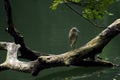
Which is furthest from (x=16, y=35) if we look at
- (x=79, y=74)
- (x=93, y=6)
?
(x=93, y=6)

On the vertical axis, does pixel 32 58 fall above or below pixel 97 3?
below

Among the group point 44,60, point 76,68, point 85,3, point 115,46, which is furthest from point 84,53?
point 115,46

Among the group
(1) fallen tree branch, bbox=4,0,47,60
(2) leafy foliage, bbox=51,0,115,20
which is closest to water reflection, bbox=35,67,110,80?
(1) fallen tree branch, bbox=4,0,47,60

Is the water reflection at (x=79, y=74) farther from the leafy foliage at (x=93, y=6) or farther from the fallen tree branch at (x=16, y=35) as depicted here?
the leafy foliage at (x=93, y=6)

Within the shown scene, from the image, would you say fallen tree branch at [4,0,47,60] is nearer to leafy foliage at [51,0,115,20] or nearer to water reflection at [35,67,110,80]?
water reflection at [35,67,110,80]

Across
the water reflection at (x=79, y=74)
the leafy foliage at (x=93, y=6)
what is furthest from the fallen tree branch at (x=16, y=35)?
the leafy foliage at (x=93, y=6)

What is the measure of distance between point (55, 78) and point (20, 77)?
1297mm

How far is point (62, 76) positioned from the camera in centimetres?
1386

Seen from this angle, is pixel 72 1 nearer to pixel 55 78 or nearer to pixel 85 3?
pixel 85 3

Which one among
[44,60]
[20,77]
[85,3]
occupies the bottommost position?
[20,77]

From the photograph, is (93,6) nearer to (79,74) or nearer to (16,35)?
(79,74)

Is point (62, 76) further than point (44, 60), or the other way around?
point (62, 76)

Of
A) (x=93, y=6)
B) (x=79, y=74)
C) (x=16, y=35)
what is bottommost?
(x=79, y=74)

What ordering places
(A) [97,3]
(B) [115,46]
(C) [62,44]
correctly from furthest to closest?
1. (C) [62,44]
2. (B) [115,46]
3. (A) [97,3]
